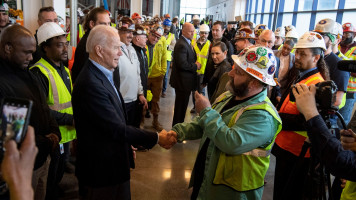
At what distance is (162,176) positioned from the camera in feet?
11.9

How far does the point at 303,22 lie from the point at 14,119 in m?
12.1

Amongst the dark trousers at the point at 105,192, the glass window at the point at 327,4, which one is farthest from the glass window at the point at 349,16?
the dark trousers at the point at 105,192

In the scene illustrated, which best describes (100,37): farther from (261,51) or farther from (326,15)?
(326,15)

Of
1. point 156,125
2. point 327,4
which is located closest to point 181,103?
point 156,125

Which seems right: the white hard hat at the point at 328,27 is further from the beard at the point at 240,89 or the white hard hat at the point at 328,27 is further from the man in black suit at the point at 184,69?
the beard at the point at 240,89

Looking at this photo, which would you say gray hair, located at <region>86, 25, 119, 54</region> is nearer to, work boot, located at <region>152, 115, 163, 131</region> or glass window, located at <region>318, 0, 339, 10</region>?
work boot, located at <region>152, 115, 163, 131</region>

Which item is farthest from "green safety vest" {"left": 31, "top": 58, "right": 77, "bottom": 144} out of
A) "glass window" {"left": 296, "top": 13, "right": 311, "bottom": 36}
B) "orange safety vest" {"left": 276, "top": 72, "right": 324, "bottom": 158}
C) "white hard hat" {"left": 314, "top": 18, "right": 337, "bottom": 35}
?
"glass window" {"left": 296, "top": 13, "right": 311, "bottom": 36}

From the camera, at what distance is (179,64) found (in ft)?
15.1

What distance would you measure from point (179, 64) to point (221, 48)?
95 cm

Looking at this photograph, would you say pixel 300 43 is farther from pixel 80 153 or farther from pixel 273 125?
pixel 80 153

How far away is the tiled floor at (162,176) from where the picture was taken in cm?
321

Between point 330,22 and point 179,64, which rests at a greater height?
point 330,22

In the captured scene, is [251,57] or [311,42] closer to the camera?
[251,57]

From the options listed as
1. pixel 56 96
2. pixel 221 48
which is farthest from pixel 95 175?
pixel 221 48
